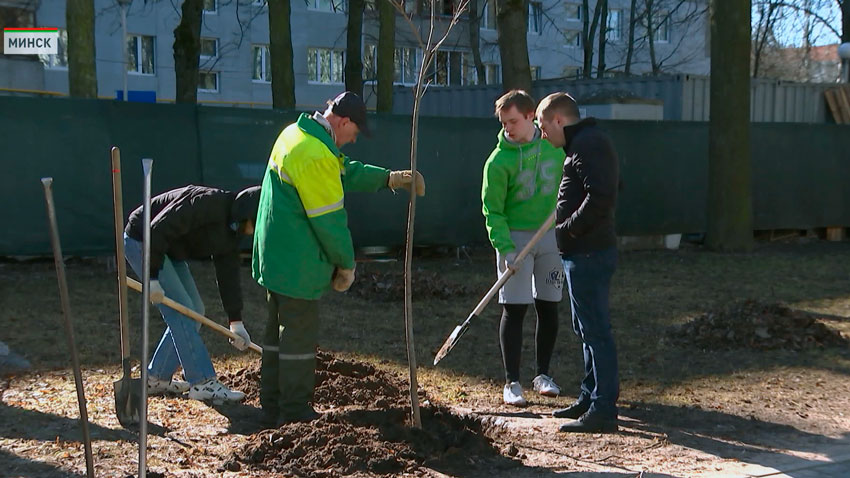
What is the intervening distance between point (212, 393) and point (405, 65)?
120 ft

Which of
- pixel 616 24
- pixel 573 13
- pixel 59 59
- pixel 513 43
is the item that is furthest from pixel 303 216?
pixel 573 13

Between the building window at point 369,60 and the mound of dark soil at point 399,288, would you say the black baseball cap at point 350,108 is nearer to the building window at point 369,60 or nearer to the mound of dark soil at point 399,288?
the mound of dark soil at point 399,288

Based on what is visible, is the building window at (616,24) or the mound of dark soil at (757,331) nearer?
the mound of dark soil at (757,331)

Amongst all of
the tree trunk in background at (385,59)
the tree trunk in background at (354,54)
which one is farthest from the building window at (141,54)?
the tree trunk in background at (385,59)

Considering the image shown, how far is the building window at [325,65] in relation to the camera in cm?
4172

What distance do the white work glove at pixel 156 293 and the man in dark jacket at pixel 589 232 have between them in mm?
2195

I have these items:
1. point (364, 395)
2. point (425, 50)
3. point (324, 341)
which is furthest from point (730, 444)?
point (324, 341)

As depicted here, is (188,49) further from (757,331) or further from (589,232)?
(589,232)

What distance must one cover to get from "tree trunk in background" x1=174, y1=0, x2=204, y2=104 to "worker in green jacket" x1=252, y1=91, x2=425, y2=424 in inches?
487

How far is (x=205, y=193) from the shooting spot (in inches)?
213

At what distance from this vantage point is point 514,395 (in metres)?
6.07

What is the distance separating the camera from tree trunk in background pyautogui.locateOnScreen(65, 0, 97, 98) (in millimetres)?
12547

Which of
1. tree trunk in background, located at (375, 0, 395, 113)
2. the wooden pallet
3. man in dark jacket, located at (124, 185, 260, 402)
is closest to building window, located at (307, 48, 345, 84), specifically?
tree trunk in background, located at (375, 0, 395, 113)

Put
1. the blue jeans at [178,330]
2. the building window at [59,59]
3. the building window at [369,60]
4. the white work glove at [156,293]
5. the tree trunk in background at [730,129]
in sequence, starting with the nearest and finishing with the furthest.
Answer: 1. the white work glove at [156,293]
2. the blue jeans at [178,330]
3. the tree trunk in background at [730,129]
4. the building window at [59,59]
5. the building window at [369,60]
